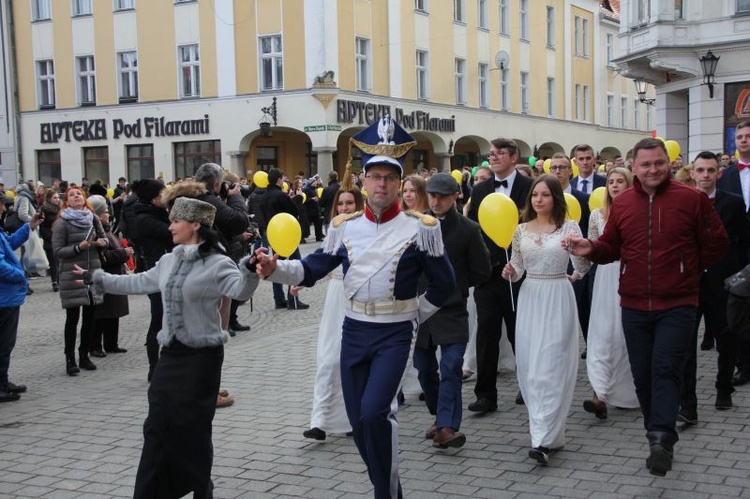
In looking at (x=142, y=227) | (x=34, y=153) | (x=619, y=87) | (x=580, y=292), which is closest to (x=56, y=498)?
(x=142, y=227)

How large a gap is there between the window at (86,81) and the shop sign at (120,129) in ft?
2.77

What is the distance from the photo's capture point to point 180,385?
4852mm

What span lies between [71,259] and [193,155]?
24.1 meters

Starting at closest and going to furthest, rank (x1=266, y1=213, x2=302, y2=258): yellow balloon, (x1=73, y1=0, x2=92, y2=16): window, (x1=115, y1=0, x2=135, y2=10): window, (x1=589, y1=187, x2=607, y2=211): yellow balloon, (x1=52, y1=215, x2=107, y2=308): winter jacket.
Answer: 1. (x1=266, y1=213, x2=302, y2=258): yellow balloon
2. (x1=589, y1=187, x2=607, y2=211): yellow balloon
3. (x1=52, y1=215, x2=107, y2=308): winter jacket
4. (x1=115, y1=0, x2=135, y2=10): window
5. (x1=73, y1=0, x2=92, y2=16): window

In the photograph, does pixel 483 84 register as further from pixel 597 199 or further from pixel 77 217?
pixel 597 199

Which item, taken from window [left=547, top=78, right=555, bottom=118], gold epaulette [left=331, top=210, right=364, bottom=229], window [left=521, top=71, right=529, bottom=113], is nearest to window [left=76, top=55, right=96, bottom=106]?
window [left=521, top=71, right=529, bottom=113]

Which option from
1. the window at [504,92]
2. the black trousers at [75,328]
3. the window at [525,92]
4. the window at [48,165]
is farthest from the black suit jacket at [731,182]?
the window at [525,92]

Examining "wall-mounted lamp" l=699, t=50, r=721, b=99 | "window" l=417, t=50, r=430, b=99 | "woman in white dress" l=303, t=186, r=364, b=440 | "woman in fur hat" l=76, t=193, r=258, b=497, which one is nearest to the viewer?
"woman in fur hat" l=76, t=193, r=258, b=497

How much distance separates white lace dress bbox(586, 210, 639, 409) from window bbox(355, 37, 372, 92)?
25468 mm

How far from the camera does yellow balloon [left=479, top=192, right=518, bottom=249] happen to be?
21.4ft

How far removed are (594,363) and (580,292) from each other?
1449mm

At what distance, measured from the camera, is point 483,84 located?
130 feet

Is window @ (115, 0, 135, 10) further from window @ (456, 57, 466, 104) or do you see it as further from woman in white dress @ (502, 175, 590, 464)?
woman in white dress @ (502, 175, 590, 464)

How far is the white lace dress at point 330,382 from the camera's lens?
6504 mm
